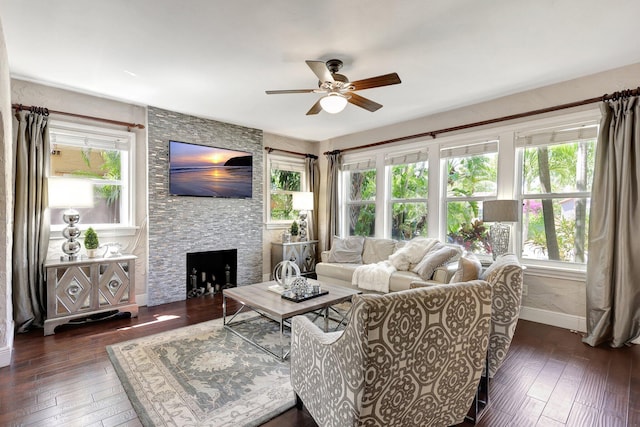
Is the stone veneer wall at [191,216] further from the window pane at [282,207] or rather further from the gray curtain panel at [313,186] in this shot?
the gray curtain panel at [313,186]

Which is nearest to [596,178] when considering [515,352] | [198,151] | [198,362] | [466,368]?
[515,352]

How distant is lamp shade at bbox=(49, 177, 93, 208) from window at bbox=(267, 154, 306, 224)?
2571 millimetres

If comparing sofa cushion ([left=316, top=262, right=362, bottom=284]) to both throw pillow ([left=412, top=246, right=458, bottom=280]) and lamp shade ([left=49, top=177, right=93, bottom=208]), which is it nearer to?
throw pillow ([left=412, top=246, right=458, bottom=280])

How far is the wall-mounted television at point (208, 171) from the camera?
420 cm

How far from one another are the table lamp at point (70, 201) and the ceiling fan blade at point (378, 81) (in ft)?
9.48

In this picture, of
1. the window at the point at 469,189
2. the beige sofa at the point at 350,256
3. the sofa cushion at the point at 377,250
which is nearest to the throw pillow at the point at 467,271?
the beige sofa at the point at 350,256

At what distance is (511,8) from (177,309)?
4.35m

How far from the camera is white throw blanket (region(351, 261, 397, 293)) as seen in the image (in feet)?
12.2

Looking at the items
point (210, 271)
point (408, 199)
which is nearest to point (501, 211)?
point (408, 199)

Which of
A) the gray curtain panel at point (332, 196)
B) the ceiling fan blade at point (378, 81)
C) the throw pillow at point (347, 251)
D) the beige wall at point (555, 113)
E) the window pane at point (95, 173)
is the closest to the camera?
the ceiling fan blade at point (378, 81)

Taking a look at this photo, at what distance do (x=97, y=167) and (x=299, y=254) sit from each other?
10.1 feet

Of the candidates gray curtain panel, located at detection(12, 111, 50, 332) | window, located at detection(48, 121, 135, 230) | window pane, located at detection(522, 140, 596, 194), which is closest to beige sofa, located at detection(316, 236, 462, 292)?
window pane, located at detection(522, 140, 596, 194)

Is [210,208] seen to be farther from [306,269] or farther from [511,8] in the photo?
[511,8]

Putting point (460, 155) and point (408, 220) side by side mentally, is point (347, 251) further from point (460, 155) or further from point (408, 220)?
point (460, 155)
